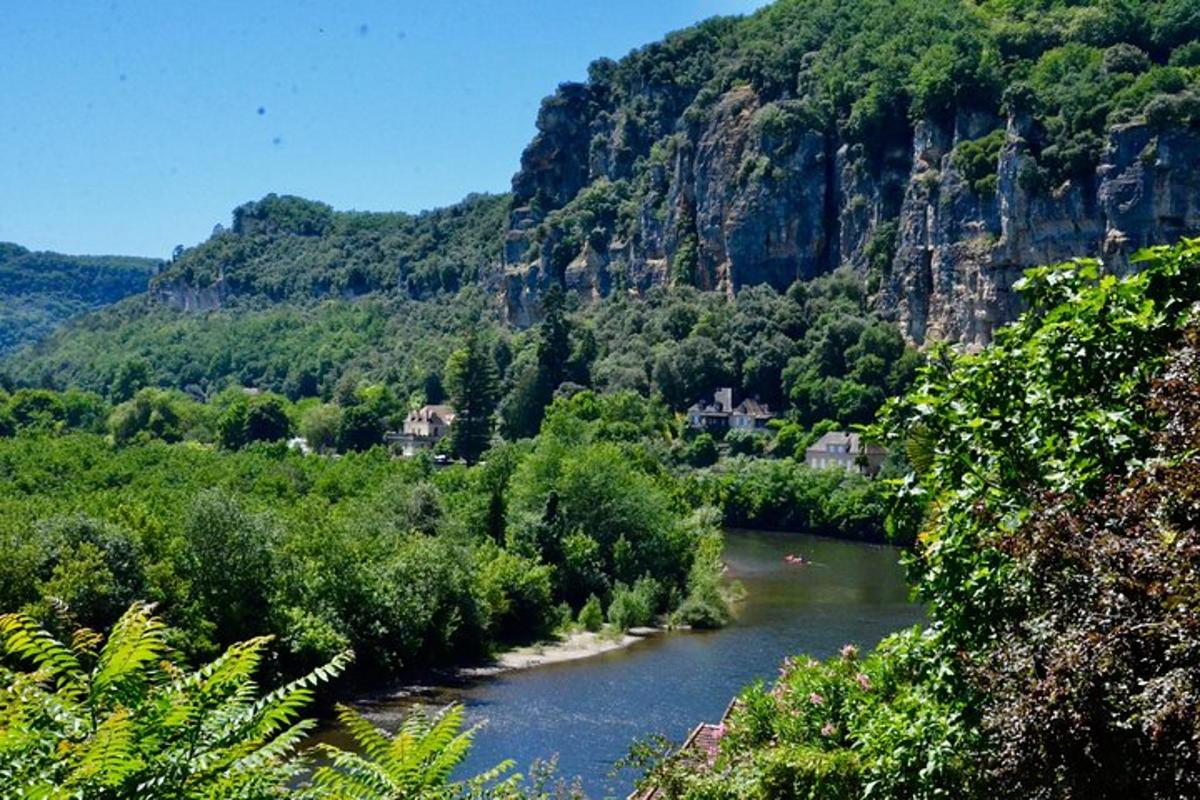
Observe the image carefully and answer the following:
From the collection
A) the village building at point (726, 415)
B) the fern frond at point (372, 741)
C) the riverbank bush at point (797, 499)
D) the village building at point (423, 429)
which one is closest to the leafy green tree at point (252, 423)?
the village building at point (423, 429)

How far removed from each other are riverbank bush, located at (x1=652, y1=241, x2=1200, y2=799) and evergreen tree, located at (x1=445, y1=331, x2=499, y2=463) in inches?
3463

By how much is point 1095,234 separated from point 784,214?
35.7m

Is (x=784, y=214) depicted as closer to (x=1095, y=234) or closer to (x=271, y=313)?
(x=1095, y=234)

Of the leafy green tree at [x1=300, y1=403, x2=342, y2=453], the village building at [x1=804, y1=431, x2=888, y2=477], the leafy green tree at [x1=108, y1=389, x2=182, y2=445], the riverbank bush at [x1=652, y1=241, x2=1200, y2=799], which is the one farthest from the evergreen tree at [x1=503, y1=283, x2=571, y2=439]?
the riverbank bush at [x1=652, y1=241, x2=1200, y2=799]

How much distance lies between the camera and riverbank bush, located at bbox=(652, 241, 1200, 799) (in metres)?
9.19

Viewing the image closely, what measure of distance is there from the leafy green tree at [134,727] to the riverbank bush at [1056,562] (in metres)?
5.09

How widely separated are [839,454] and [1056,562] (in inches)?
3272

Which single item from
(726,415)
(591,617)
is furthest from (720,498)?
(591,617)

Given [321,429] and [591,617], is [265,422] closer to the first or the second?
[321,429]

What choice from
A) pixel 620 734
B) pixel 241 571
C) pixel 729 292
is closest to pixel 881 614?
pixel 620 734

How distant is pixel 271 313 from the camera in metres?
200

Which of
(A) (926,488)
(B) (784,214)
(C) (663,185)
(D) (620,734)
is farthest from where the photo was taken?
(C) (663,185)

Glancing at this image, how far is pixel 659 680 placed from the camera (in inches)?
1601

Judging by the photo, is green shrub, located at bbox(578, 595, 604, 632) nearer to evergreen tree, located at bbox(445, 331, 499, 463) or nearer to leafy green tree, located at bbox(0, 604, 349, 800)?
leafy green tree, located at bbox(0, 604, 349, 800)
